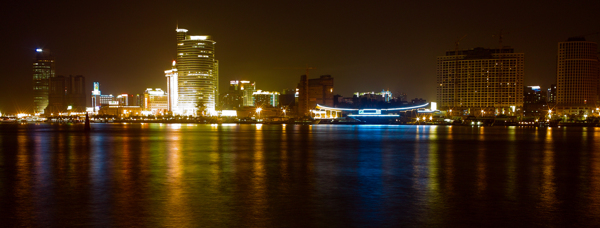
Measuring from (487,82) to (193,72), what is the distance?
398ft

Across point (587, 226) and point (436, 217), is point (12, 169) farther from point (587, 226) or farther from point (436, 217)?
point (587, 226)

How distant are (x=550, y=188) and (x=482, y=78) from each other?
17547cm

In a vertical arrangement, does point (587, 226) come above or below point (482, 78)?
below

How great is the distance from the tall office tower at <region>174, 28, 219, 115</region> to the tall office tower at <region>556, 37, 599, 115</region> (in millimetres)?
146442

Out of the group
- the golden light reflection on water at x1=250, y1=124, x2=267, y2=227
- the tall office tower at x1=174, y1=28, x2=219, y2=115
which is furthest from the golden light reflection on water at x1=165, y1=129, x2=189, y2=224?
the tall office tower at x1=174, y1=28, x2=219, y2=115

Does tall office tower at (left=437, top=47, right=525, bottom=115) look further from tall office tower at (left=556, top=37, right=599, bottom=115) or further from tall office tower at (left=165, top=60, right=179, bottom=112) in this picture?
tall office tower at (left=165, top=60, right=179, bottom=112)

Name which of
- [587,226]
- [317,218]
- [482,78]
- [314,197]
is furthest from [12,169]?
[482,78]

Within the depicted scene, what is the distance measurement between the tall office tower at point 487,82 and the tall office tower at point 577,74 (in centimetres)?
2193

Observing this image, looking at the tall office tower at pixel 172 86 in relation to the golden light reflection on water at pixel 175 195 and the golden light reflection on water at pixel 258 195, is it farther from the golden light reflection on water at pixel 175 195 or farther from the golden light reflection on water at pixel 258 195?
the golden light reflection on water at pixel 258 195

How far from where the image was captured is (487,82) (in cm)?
17288

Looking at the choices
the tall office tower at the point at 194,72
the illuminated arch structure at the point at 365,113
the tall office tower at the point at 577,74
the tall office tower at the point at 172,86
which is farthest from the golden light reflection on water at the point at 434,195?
the tall office tower at the point at 577,74

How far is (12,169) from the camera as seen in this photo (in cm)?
1528

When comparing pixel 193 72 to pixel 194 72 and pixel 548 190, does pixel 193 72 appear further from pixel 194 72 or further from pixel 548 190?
pixel 548 190

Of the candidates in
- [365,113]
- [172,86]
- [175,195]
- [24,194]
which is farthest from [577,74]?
[24,194]
